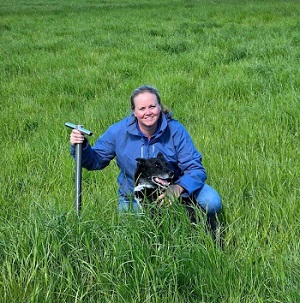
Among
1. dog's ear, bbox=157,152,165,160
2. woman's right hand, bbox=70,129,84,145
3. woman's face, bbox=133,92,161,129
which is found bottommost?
dog's ear, bbox=157,152,165,160

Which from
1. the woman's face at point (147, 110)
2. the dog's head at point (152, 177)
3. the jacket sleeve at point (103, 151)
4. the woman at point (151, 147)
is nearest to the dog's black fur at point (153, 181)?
the dog's head at point (152, 177)

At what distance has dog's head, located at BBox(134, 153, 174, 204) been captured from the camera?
2973 mm

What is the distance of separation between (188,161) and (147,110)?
0.42 meters

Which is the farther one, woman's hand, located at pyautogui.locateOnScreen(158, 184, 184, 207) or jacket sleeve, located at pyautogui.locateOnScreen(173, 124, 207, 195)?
jacket sleeve, located at pyautogui.locateOnScreen(173, 124, 207, 195)

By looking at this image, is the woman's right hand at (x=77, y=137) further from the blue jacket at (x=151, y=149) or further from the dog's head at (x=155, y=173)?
the dog's head at (x=155, y=173)

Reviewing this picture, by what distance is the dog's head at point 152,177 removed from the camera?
2973 millimetres

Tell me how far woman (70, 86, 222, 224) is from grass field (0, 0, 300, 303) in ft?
0.61

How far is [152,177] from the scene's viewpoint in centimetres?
297

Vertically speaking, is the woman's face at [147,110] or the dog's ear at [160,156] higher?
the woman's face at [147,110]

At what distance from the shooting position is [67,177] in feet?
13.4

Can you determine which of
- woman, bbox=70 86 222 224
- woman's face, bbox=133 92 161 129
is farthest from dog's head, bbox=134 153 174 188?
woman's face, bbox=133 92 161 129

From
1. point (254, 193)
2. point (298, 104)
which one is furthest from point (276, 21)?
point (254, 193)

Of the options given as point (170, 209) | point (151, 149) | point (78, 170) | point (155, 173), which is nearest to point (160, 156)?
point (155, 173)

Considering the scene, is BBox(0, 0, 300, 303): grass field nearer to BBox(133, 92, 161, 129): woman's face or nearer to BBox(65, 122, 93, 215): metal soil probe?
BBox(65, 122, 93, 215): metal soil probe
